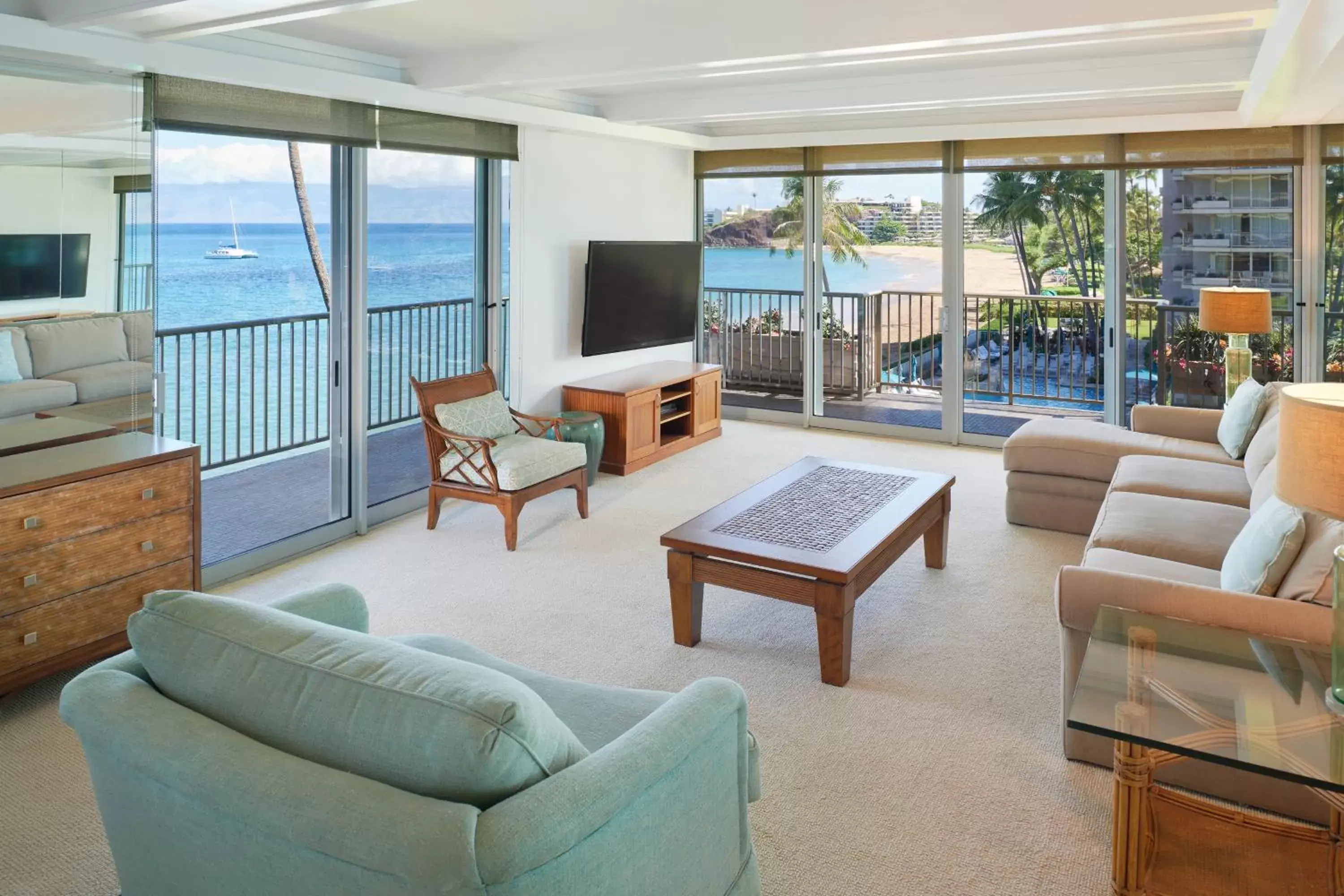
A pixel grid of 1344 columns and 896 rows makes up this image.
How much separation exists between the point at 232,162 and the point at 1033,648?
4.00 metres

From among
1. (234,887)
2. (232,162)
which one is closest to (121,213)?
(232,162)

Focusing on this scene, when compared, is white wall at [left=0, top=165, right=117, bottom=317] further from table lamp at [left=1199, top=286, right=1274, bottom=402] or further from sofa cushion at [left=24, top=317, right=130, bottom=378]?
table lamp at [left=1199, top=286, right=1274, bottom=402]

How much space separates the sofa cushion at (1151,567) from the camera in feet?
10.5

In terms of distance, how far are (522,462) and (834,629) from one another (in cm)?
215

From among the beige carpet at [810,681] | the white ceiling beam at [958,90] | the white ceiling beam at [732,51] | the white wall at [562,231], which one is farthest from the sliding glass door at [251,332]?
the white ceiling beam at [958,90]

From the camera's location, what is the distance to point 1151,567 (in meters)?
3.33

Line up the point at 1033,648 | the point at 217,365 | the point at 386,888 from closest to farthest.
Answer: the point at 386,888 → the point at 1033,648 → the point at 217,365

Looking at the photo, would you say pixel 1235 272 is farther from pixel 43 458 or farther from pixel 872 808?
pixel 43 458

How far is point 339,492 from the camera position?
5352 mm

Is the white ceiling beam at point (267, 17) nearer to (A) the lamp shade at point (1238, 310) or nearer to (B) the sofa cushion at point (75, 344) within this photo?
(B) the sofa cushion at point (75, 344)

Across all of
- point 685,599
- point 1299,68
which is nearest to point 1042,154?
point 1299,68

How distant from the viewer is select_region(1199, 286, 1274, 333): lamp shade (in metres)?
5.67

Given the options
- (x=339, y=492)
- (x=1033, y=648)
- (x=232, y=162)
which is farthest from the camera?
(x=339, y=492)

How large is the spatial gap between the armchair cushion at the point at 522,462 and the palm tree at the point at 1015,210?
3.62m
